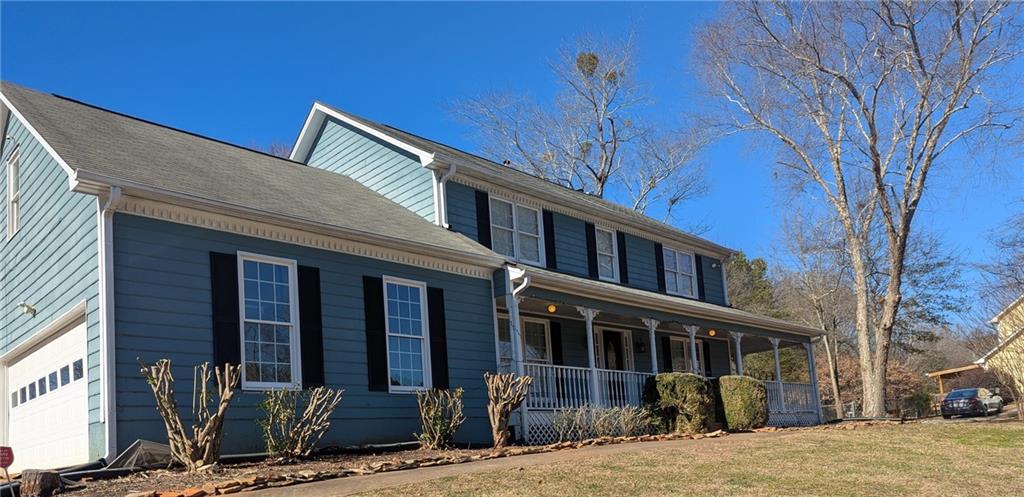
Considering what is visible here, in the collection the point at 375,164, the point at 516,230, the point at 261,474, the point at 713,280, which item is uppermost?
the point at 375,164

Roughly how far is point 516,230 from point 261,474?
31.8ft

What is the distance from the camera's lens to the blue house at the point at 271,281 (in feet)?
35.6

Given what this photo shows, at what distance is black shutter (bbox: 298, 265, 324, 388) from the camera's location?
1224 centimetres

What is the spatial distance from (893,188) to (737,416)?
957 cm

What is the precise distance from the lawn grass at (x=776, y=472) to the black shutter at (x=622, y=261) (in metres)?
6.91

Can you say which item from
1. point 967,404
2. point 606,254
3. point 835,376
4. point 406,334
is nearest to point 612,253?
point 606,254

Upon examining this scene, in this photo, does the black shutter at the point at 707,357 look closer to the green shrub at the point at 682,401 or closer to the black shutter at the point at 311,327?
the green shrub at the point at 682,401

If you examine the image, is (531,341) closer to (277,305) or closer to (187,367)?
(277,305)

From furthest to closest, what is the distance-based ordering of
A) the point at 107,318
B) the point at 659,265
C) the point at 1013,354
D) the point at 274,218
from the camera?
1. the point at 1013,354
2. the point at 659,265
3. the point at 274,218
4. the point at 107,318

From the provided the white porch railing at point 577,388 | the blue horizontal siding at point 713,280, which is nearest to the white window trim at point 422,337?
the white porch railing at point 577,388

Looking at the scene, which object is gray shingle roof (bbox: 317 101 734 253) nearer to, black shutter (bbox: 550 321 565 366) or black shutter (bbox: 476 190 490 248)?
black shutter (bbox: 476 190 490 248)

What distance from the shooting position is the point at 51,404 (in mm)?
12227

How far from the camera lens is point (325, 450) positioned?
11922 mm

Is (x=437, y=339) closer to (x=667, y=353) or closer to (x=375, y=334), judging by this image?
(x=375, y=334)
